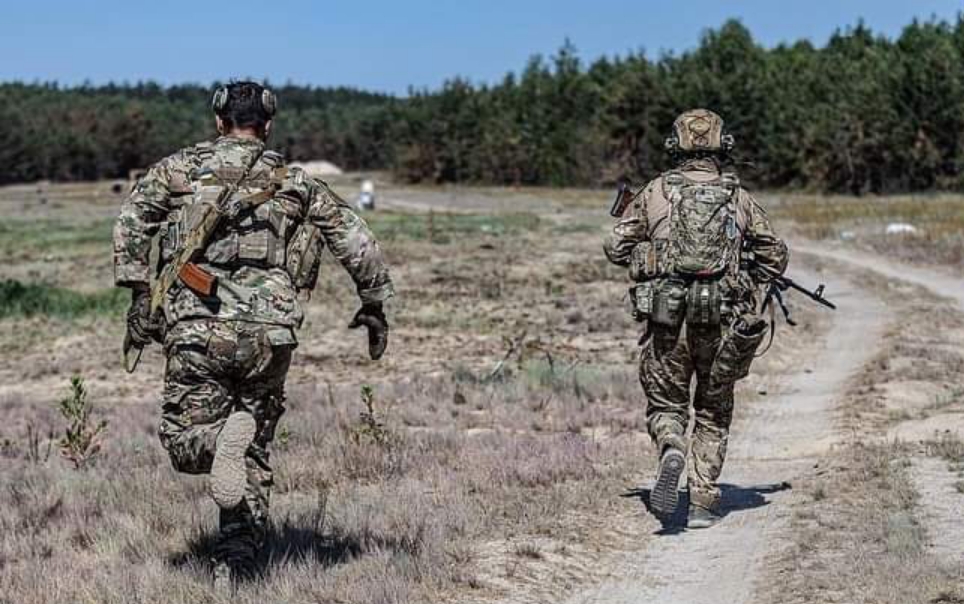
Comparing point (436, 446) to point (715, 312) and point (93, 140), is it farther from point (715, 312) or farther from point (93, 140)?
point (93, 140)

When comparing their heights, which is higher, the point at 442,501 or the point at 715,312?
the point at 715,312

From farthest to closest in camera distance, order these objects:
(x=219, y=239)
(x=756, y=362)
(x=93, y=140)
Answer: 1. (x=93, y=140)
2. (x=756, y=362)
3. (x=219, y=239)

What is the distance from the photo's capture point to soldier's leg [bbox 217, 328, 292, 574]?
5906 mm

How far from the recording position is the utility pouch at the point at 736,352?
7.48 metres

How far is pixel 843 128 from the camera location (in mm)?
66188

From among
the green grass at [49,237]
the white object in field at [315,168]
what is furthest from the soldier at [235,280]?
the green grass at [49,237]

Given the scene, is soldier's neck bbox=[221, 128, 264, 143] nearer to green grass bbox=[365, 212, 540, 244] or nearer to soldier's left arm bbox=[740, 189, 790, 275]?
soldier's left arm bbox=[740, 189, 790, 275]

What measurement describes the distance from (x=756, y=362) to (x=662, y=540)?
8823mm

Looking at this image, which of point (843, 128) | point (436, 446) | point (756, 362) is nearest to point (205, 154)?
point (436, 446)

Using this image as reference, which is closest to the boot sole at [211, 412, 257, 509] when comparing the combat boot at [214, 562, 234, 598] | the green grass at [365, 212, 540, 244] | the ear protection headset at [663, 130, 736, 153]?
the combat boot at [214, 562, 234, 598]

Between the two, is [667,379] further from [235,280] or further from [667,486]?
[235,280]

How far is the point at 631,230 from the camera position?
7680mm

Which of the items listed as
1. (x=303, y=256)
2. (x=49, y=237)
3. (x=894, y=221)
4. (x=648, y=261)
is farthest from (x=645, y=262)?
(x=49, y=237)

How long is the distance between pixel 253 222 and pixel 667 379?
272 cm
